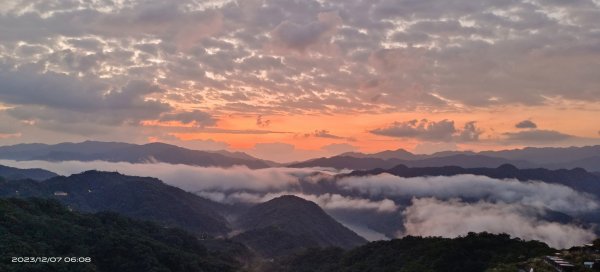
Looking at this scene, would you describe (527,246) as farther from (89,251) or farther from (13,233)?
(13,233)

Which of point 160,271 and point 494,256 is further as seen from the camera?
point 160,271

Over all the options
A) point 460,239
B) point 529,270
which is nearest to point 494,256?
point 460,239

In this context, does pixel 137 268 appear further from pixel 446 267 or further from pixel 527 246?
pixel 527 246

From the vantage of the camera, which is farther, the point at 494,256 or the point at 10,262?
the point at 494,256

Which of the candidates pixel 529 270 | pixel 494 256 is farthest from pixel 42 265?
pixel 494 256

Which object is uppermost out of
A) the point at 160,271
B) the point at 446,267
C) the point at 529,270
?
the point at 529,270

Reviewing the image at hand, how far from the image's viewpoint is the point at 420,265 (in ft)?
571

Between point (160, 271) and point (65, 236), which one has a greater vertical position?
point (65, 236)

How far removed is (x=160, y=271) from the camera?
193750 millimetres

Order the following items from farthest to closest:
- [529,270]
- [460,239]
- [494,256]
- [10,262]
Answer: [460,239] < [494,256] < [10,262] < [529,270]

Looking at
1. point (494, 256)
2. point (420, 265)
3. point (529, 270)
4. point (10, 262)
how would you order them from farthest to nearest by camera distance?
point (420, 265)
point (494, 256)
point (10, 262)
point (529, 270)

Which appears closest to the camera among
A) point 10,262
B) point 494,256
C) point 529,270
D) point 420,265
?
point 529,270

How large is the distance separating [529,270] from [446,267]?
70.2 m

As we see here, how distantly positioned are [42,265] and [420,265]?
144m
